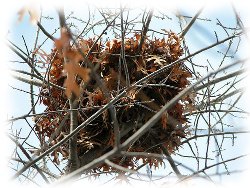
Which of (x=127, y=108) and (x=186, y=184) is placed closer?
(x=186, y=184)

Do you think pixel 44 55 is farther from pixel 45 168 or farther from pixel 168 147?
pixel 168 147

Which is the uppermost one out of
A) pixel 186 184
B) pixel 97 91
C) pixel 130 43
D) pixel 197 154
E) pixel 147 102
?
pixel 130 43

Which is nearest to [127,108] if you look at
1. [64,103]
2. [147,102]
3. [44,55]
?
[147,102]

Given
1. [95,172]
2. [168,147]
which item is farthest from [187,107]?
[95,172]

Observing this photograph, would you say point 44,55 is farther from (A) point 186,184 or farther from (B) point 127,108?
(A) point 186,184

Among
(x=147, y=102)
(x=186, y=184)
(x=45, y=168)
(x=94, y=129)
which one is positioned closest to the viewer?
(x=186, y=184)

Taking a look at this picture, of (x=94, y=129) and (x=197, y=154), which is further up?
(x=94, y=129)

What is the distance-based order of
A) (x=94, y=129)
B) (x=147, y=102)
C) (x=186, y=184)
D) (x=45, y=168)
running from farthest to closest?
(x=45, y=168) → (x=94, y=129) → (x=147, y=102) → (x=186, y=184)
